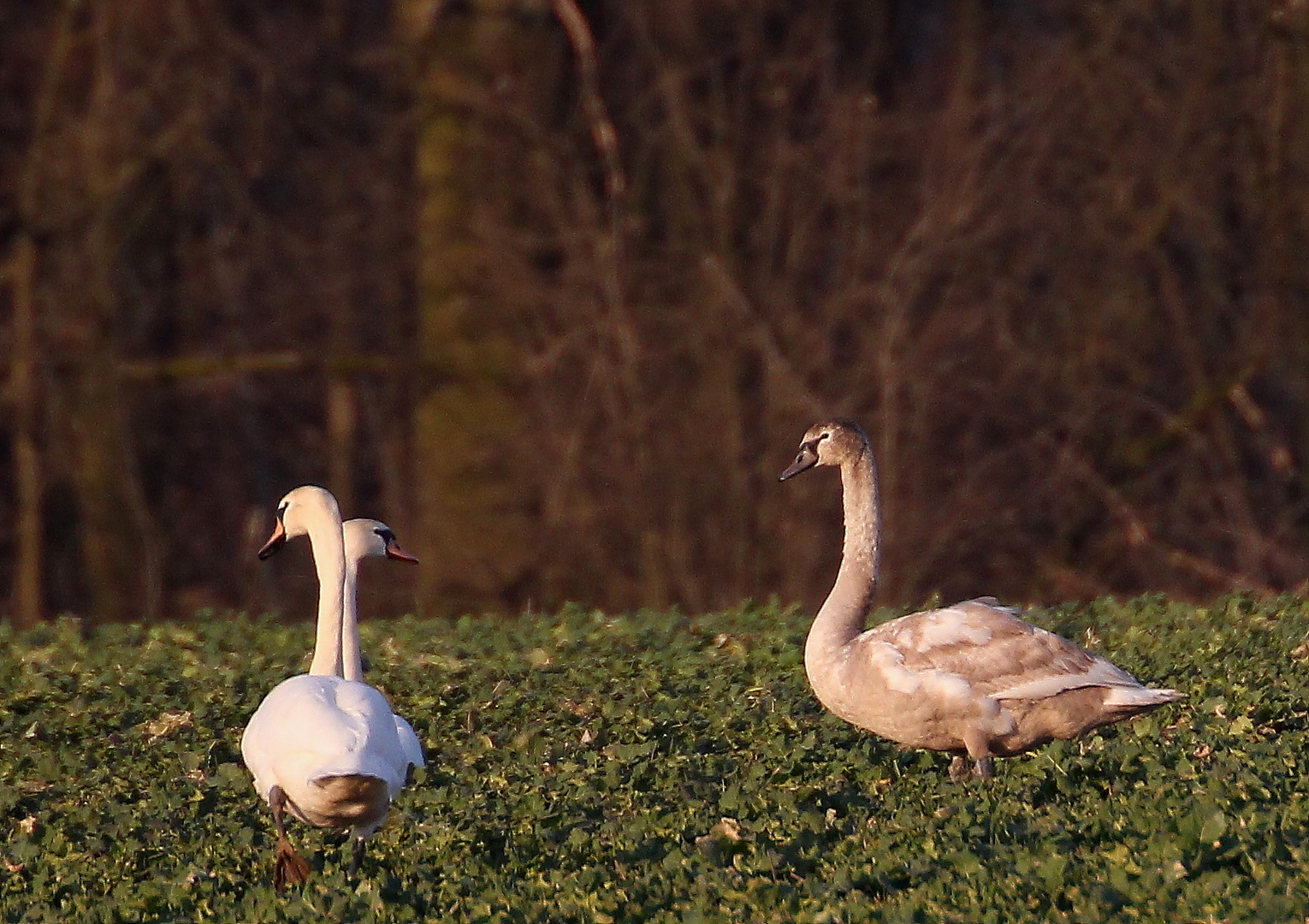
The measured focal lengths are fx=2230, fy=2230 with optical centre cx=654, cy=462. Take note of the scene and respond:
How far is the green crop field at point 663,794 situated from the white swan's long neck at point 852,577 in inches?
19.0

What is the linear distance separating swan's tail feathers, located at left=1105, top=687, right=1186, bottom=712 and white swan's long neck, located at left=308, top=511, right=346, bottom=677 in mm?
2947

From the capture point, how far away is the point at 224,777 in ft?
29.6

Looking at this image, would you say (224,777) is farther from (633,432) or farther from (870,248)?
(870,248)

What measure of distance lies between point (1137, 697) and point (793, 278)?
34.3ft

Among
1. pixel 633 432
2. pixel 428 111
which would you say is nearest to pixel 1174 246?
pixel 633 432

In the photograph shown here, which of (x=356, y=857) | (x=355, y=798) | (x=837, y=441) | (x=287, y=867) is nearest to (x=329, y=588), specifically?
(x=355, y=798)

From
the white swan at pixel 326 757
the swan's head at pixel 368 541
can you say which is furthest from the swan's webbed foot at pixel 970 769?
the swan's head at pixel 368 541

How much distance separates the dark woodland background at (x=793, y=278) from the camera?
17766mm

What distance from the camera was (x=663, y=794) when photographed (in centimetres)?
828

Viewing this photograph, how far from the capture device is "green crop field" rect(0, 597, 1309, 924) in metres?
6.33

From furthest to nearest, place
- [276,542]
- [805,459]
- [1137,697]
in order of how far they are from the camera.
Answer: [276,542], [805,459], [1137,697]

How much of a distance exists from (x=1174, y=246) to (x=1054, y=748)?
12666 mm

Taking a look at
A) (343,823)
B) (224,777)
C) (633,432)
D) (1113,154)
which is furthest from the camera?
(1113,154)

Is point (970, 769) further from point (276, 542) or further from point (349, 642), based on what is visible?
point (276, 542)
